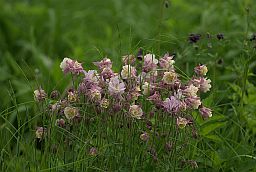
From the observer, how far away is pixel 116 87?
2498mm

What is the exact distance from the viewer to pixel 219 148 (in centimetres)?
302

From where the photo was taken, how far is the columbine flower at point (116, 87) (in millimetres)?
2488

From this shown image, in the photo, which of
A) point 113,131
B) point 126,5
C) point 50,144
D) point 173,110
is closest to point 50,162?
point 50,144

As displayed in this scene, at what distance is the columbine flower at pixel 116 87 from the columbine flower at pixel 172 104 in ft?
0.52

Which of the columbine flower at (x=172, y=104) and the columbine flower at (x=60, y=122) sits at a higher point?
the columbine flower at (x=172, y=104)

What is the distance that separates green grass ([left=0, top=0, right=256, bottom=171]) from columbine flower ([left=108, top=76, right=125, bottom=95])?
0.57 feet

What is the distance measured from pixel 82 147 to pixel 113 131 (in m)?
0.13

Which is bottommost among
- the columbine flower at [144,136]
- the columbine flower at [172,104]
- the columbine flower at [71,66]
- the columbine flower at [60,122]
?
the columbine flower at [144,136]

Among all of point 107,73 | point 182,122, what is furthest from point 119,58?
point 182,122

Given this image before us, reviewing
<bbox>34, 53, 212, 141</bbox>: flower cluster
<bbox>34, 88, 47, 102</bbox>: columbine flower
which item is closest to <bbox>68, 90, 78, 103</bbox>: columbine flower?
<bbox>34, 53, 212, 141</bbox>: flower cluster

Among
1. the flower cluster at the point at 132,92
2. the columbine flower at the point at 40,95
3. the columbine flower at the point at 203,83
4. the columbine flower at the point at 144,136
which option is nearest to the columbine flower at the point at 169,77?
the flower cluster at the point at 132,92

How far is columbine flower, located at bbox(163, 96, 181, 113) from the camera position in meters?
2.47

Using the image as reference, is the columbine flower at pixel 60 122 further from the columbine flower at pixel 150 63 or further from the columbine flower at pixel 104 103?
the columbine flower at pixel 150 63

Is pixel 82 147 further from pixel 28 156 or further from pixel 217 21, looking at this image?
pixel 217 21
